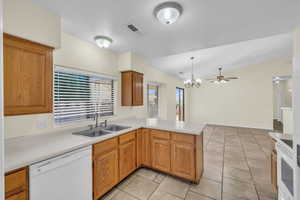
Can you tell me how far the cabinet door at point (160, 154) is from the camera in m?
2.29

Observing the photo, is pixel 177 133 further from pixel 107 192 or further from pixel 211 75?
pixel 211 75

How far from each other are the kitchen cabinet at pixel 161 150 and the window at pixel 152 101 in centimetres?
198

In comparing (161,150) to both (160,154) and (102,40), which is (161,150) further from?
(102,40)

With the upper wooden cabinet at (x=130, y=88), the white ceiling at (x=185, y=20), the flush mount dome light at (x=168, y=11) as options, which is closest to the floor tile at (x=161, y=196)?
the upper wooden cabinet at (x=130, y=88)

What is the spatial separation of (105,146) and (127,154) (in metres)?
0.57

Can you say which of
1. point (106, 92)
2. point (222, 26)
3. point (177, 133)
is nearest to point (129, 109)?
point (106, 92)

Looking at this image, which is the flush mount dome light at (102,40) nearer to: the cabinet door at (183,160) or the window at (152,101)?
the cabinet door at (183,160)

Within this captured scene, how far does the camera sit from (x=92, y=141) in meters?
1.59

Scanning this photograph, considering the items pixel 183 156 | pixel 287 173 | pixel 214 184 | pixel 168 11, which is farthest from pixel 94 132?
pixel 287 173

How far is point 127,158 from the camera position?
87.5 inches

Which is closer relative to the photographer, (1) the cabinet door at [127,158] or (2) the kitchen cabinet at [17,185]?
(2) the kitchen cabinet at [17,185]

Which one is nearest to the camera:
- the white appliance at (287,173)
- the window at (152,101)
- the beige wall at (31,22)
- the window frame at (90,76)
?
the white appliance at (287,173)

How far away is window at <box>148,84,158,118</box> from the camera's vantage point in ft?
14.4

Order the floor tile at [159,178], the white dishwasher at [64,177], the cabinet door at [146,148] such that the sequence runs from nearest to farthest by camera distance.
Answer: the white dishwasher at [64,177], the floor tile at [159,178], the cabinet door at [146,148]
